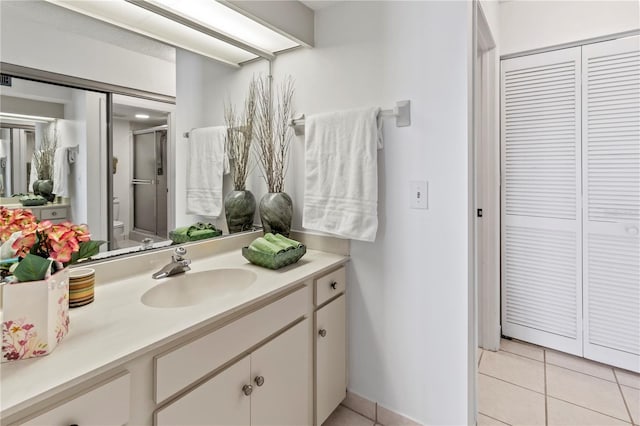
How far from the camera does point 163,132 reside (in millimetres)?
1458

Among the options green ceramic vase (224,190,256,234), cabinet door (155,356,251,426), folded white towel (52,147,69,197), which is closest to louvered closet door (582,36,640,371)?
green ceramic vase (224,190,256,234)

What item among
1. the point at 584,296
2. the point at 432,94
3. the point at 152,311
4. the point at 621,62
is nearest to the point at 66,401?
the point at 152,311

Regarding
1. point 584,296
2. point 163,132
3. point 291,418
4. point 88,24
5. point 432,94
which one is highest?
point 88,24

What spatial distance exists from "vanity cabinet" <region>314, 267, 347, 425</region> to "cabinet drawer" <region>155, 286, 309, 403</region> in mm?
210

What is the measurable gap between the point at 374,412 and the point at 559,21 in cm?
263

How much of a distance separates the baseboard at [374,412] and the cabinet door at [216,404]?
767 millimetres

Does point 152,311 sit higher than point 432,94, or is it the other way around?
point 432,94

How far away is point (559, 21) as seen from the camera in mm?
2082

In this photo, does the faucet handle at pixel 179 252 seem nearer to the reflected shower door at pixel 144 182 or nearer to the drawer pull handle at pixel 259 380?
the reflected shower door at pixel 144 182

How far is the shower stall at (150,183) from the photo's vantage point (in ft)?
4.50

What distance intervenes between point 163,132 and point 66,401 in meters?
1.12

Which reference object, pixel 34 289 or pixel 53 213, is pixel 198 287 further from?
pixel 34 289

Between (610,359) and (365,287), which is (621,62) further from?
(365,287)

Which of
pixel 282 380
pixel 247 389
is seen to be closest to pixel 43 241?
pixel 247 389
